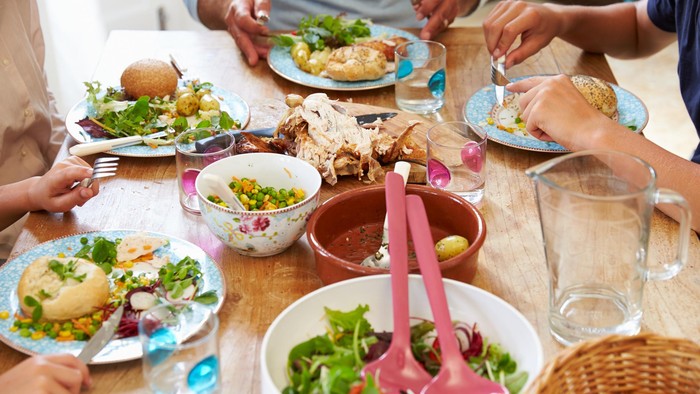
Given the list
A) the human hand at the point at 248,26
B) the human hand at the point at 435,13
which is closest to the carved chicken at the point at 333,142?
the human hand at the point at 248,26

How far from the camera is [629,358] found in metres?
0.90

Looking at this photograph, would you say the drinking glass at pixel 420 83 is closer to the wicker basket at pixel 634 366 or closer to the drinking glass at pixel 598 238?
the drinking glass at pixel 598 238

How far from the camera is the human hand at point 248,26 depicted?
81.1 inches

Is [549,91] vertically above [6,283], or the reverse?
[549,91]

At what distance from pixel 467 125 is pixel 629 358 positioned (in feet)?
2.20

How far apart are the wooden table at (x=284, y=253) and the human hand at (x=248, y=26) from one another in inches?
4.3

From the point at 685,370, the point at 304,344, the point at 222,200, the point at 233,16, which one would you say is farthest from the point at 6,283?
the point at 233,16

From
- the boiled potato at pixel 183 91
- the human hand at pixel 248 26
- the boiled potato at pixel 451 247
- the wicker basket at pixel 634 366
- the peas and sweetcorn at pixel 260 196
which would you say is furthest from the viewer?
the human hand at pixel 248 26

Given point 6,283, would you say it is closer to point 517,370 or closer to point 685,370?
point 517,370

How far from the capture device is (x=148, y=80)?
178cm

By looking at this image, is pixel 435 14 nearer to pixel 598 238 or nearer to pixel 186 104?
pixel 186 104

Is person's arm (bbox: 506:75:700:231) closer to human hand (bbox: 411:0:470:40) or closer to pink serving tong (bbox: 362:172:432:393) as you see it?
pink serving tong (bbox: 362:172:432:393)

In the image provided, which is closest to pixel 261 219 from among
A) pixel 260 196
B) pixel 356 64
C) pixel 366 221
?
pixel 260 196

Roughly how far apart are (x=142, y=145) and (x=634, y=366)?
3.54 feet
